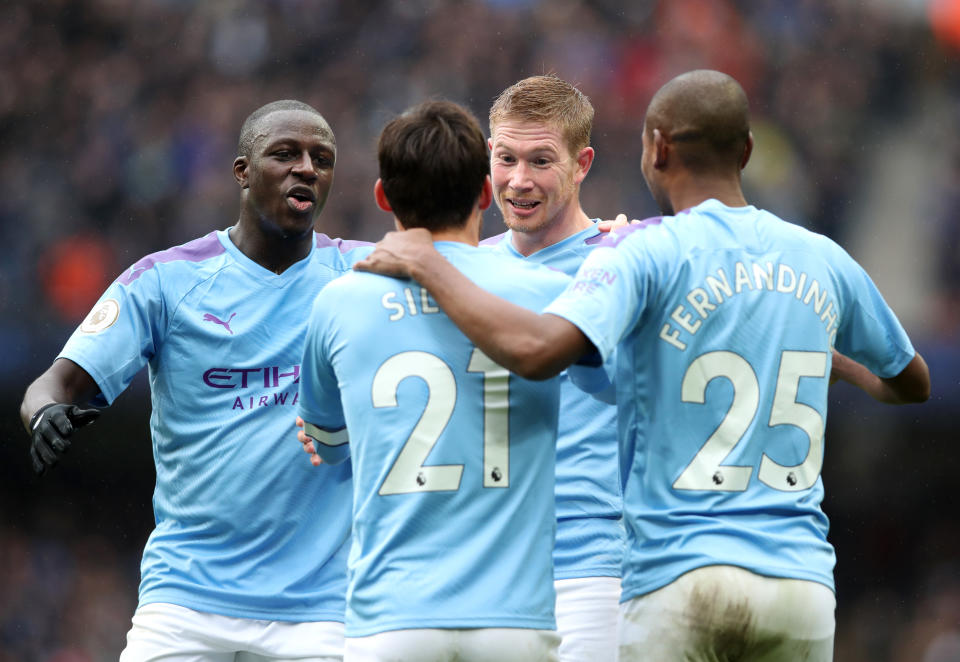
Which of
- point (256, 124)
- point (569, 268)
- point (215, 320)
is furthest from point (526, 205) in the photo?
point (215, 320)

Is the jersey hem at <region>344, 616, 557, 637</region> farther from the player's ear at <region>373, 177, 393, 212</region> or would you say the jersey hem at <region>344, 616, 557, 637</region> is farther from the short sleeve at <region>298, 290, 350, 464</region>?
the player's ear at <region>373, 177, 393, 212</region>

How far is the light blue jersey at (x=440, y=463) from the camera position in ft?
11.4

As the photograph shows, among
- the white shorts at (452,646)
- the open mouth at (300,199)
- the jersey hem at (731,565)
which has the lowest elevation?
the white shorts at (452,646)

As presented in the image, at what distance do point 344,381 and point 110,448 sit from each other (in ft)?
36.3

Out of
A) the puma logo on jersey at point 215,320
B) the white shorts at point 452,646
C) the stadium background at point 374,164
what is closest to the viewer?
the white shorts at point 452,646

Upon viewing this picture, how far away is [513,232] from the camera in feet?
18.0

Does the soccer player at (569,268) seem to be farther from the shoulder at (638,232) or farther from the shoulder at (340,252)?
the shoulder at (638,232)

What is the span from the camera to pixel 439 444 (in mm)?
3535

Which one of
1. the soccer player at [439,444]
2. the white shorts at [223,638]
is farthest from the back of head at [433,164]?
the white shorts at [223,638]

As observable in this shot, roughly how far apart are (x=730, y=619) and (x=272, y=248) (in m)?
2.54

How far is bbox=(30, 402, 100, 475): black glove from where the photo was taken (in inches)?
167

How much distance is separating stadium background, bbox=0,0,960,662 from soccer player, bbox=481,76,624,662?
754cm

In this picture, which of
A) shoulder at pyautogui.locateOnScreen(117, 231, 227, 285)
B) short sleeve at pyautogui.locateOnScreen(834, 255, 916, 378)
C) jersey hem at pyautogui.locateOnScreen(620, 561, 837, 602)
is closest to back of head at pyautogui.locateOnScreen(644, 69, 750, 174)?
short sleeve at pyautogui.locateOnScreen(834, 255, 916, 378)

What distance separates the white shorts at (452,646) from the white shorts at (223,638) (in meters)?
1.35
